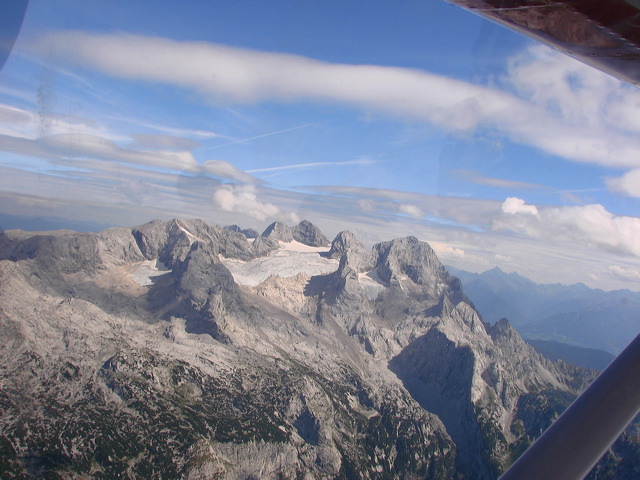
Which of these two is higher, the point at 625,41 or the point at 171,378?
the point at 625,41

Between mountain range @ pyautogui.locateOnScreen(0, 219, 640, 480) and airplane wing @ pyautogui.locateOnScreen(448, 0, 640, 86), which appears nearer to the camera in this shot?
airplane wing @ pyautogui.locateOnScreen(448, 0, 640, 86)

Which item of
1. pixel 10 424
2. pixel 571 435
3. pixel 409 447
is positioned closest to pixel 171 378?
pixel 10 424

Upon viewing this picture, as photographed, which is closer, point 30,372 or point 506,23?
point 506,23

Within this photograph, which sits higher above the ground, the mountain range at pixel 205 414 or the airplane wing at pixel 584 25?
the airplane wing at pixel 584 25

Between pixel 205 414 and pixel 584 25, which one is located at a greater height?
pixel 584 25

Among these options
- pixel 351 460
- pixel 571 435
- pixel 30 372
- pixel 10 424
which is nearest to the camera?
pixel 571 435

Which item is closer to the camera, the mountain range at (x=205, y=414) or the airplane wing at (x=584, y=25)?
the airplane wing at (x=584, y=25)

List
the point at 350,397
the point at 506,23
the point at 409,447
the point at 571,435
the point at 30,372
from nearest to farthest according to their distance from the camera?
the point at 571,435
the point at 506,23
the point at 30,372
the point at 409,447
the point at 350,397

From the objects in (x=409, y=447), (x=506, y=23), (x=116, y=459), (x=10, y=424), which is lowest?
(x=409, y=447)

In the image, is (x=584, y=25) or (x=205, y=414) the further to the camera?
(x=205, y=414)

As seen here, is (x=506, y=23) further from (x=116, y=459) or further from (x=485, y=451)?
(x=485, y=451)

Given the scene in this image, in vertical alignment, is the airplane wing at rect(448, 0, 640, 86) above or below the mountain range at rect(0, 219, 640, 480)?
above
